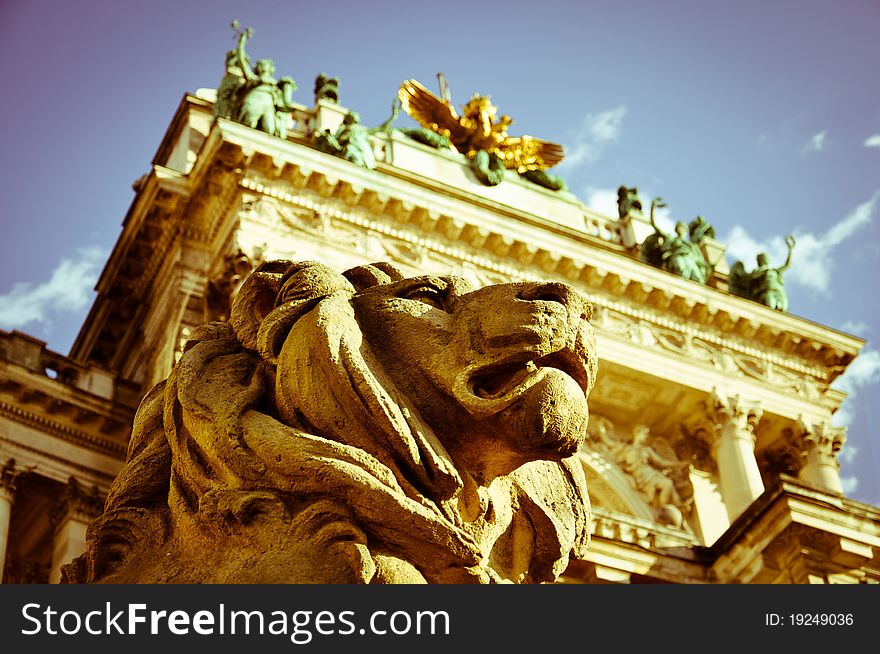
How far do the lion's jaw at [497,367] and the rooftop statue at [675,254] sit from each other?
19.0m

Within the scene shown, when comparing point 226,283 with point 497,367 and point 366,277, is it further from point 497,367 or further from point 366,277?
point 497,367

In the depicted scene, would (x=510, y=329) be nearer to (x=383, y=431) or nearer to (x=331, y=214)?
(x=383, y=431)

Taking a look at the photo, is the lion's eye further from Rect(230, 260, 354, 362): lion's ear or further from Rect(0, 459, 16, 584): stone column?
Rect(0, 459, 16, 584): stone column

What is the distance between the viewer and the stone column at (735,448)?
19.6 meters

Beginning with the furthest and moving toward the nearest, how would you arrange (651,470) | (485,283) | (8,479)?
1. (651,470)
2. (485,283)
3. (8,479)

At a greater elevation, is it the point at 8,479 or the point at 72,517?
the point at 8,479

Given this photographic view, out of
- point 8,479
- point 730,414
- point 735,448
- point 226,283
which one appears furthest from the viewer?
point 730,414

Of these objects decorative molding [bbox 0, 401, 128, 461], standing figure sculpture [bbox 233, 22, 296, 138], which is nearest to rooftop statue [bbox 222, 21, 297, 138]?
standing figure sculpture [bbox 233, 22, 296, 138]

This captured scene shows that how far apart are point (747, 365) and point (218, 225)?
8.29 meters

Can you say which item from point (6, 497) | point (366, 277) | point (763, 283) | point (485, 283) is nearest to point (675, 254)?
point (763, 283)

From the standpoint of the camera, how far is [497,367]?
10.3ft

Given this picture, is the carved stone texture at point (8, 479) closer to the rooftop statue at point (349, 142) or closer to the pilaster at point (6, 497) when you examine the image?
the pilaster at point (6, 497)

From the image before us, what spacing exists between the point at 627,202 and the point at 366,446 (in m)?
22.3

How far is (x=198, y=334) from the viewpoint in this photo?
11.7ft
